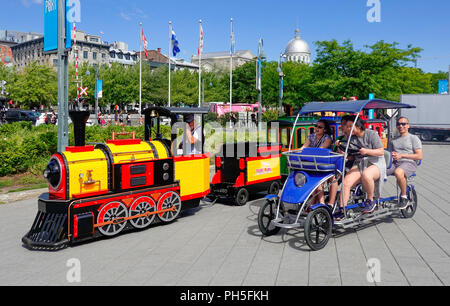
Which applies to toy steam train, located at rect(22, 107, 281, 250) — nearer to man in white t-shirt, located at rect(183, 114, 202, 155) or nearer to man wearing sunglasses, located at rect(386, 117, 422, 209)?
man in white t-shirt, located at rect(183, 114, 202, 155)

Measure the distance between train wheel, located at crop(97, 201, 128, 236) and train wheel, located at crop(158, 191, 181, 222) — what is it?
2.66 feet

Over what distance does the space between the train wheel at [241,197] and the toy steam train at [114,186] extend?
3.23ft

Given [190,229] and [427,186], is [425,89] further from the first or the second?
[190,229]

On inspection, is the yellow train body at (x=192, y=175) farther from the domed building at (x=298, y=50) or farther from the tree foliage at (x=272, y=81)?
the domed building at (x=298, y=50)

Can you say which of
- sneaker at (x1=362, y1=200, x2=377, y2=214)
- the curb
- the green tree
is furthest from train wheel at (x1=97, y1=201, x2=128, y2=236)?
the green tree

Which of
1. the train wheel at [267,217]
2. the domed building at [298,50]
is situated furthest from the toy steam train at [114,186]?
the domed building at [298,50]

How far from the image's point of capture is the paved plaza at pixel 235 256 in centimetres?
536

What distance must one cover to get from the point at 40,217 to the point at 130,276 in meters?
2.51

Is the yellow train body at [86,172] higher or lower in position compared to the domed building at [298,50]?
lower

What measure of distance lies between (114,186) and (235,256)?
265 cm

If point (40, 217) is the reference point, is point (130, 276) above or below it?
below
